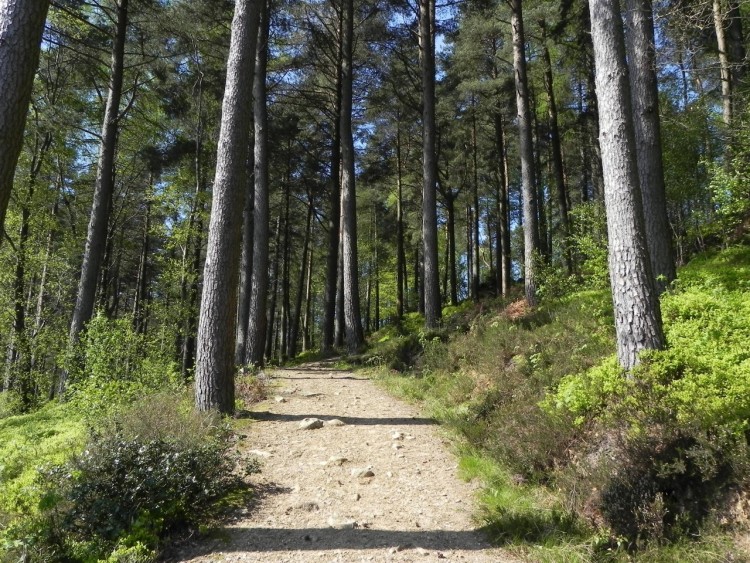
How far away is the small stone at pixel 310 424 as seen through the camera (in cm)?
641

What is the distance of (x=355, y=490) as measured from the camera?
4.50 m

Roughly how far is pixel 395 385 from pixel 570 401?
472 cm

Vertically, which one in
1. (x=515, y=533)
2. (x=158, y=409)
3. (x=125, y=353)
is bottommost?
(x=515, y=533)

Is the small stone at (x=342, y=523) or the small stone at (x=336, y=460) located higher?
the small stone at (x=336, y=460)

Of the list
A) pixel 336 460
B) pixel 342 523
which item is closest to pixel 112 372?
pixel 336 460

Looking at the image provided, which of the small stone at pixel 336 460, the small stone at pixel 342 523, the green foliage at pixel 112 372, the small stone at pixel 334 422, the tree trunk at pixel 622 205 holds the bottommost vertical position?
the small stone at pixel 342 523

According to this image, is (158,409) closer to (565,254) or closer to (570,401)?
(570,401)

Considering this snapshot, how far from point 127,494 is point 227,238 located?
147 inches

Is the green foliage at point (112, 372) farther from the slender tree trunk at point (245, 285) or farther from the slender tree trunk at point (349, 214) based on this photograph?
the slender tree trunk at point (349, 214)

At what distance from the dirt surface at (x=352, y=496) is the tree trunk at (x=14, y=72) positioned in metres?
3.34

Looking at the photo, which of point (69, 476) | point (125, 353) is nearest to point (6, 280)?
point (125, 353)

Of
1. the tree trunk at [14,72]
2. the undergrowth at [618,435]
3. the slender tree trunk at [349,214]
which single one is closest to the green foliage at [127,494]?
the tree trunk at [14,72]

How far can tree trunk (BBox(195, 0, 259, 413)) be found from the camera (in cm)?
632

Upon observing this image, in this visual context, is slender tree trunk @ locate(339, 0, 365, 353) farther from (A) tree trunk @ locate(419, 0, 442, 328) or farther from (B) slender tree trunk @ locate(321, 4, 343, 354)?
(A) tree trunk @ locate(419, 0, 442, 328)
